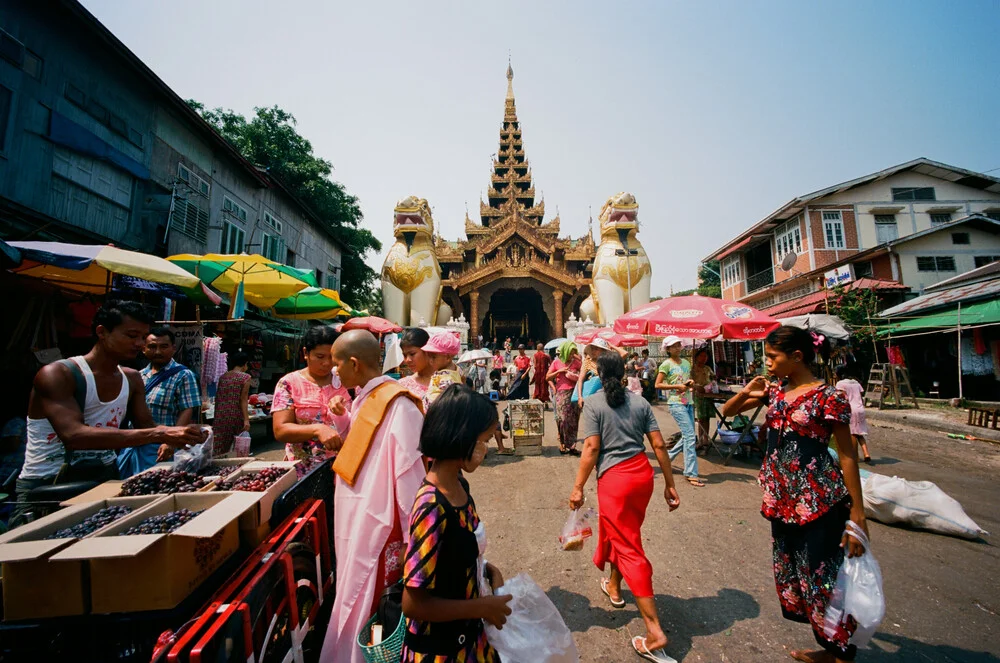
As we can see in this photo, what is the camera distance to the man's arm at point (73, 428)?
2.18 metres

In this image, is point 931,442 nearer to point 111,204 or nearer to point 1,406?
point 1,406

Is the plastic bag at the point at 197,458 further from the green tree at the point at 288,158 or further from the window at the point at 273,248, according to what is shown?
the green tree at the point at 288,158

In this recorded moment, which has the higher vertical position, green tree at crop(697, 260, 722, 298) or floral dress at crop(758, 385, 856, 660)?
green tree at crop(697, 260, 722, 298)

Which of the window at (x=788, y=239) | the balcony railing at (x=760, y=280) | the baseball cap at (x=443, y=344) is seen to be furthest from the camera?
the balcony railing at (x=760, y=280)

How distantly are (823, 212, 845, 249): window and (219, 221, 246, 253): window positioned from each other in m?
23.0

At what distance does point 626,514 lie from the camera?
242 cm

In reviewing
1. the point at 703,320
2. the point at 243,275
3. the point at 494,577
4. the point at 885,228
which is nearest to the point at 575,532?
the point at 494,577

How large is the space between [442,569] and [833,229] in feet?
76.3

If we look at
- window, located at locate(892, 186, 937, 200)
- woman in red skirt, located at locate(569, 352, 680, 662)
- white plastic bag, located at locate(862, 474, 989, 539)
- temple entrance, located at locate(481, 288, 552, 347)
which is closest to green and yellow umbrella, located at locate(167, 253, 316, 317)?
woman in red skirt, located at locate(569, 352, 680, 662)

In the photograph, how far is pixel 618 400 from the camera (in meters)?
2.62

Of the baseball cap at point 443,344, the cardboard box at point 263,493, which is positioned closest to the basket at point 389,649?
the cardboard box at point 263,493

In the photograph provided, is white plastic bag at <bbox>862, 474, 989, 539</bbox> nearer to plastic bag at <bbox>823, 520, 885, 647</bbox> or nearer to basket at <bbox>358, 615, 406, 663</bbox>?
plastic bag at <bbox>823, 520, 885, 647</bbox>

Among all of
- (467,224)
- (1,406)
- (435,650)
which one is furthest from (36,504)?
(467,224)

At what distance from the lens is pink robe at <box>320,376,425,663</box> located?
1637mm
